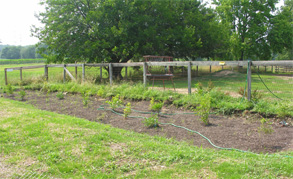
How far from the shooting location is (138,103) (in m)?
9.58

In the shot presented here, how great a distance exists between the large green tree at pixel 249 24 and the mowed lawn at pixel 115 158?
111ft

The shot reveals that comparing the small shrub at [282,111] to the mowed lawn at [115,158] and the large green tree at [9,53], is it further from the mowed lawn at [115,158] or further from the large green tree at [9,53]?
the large green tree at [9,53]

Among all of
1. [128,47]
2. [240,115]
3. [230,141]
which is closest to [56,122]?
[230,141]

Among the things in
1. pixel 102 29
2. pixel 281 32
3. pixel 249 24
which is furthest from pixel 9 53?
pixel 102 29

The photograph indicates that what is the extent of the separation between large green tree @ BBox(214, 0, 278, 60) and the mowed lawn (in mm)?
33777

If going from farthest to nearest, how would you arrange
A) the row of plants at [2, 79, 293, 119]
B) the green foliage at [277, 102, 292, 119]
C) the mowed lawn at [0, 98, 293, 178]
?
1. the row of plants at [2, 79, 293, 119]
2. the green foliage at [277, 102, 292, 119]
3. the mowed lawn at [0, 98, 293, 178]

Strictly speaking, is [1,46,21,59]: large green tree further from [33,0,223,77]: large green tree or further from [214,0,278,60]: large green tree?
[33,0,223,77]: large green tree

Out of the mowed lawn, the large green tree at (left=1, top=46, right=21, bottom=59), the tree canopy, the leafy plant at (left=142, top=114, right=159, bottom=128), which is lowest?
the mowed lawn

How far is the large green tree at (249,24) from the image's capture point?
3469cm

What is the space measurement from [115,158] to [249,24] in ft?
119

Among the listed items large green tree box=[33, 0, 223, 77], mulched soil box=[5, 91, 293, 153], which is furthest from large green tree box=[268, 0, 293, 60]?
mulched soil box=[5, 91, 293, 153]

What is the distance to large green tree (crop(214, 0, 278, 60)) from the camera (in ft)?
114

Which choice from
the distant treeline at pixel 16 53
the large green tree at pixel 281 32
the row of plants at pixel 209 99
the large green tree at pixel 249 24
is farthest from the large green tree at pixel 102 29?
the distant treeline at pixel 16 53

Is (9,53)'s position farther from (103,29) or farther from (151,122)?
(151,122)
